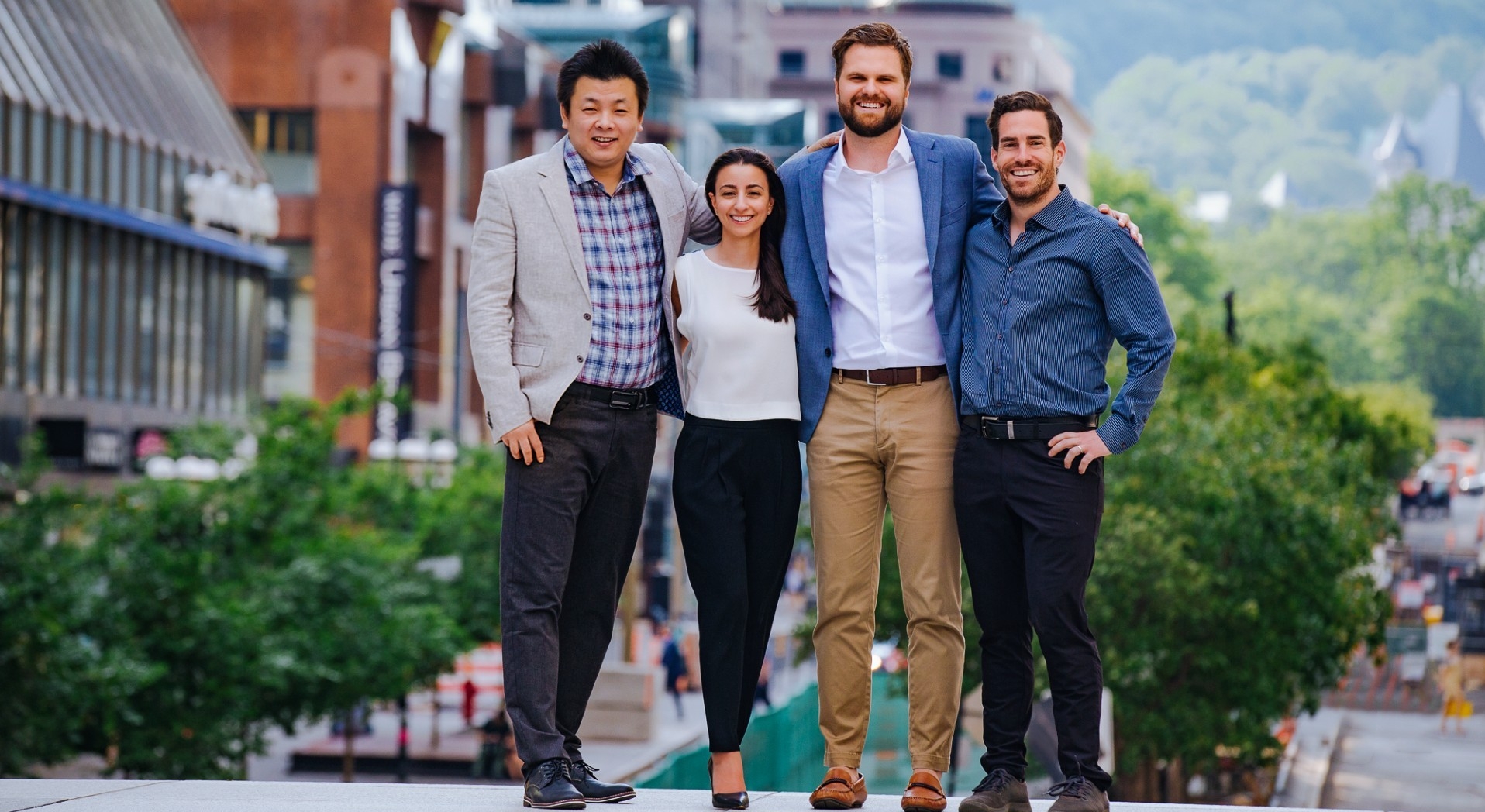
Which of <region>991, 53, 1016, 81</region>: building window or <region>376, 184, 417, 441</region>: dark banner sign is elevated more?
<region>991, 53, 1016, 81</region>: building window

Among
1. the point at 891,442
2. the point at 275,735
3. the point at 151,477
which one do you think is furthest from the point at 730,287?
the point at 275,735

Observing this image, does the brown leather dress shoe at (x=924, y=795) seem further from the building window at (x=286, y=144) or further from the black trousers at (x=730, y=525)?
the building window at (x=286, y=144)

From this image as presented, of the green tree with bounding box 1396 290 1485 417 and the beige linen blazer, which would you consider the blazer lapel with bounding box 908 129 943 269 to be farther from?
the green tree with bounding box 1396 290 1485 417

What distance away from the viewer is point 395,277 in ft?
151

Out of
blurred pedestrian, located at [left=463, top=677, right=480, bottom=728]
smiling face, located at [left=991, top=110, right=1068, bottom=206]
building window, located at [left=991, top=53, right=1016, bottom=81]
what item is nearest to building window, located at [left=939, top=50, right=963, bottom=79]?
building window, located at [left=991, top=53, right=1016, bottom=81]

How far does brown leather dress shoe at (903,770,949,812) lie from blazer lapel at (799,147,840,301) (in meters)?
1.67

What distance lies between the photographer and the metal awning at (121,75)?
33656 mm

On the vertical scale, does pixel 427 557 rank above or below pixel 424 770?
above

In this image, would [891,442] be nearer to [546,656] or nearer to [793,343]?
[793,343]

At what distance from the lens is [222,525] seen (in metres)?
21.6

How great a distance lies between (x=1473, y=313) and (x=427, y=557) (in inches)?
6389

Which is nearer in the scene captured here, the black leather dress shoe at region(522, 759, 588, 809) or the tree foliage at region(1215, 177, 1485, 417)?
the black leather dress shoe at region(522, 759, 588, 809)

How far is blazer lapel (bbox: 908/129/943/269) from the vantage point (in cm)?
644

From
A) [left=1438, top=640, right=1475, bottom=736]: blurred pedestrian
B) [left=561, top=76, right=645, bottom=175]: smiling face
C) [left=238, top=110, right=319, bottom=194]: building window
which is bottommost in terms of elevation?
[left=1438, top=640, right=1475, bottom=736]: blurred pedestrian
